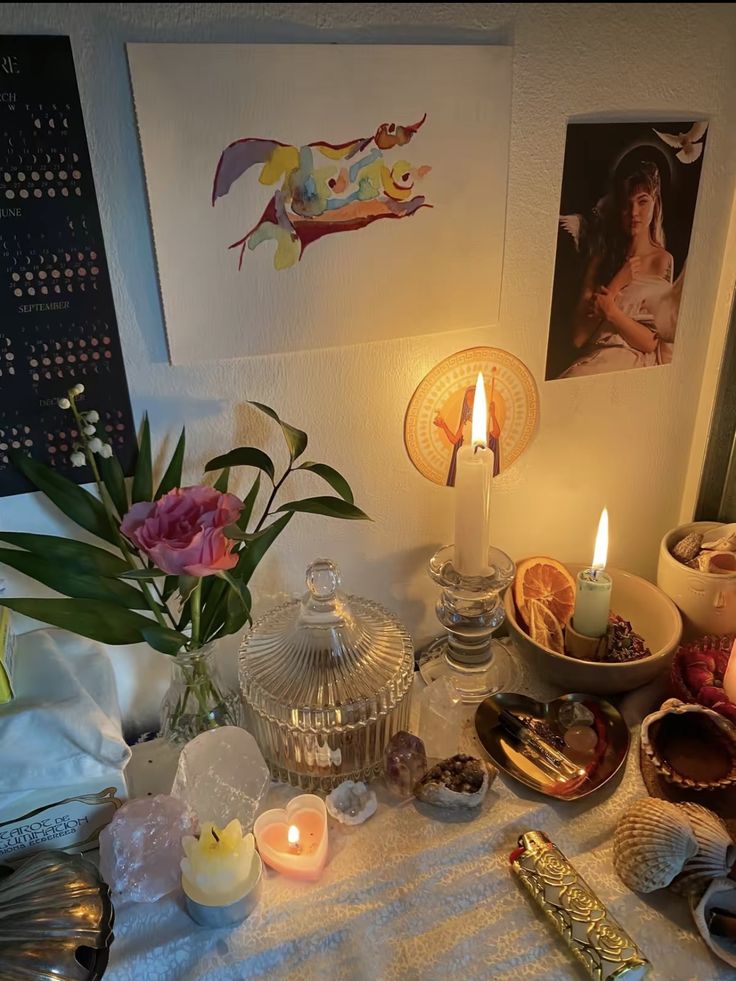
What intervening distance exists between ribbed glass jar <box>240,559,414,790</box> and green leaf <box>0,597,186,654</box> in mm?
95

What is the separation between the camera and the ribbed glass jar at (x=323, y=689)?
753mm

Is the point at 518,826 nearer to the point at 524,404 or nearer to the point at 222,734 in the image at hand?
the point at 222,734

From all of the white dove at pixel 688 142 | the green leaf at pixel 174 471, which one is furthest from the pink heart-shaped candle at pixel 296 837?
the white dove at pixel 688 142

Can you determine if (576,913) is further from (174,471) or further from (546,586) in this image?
(174,471)

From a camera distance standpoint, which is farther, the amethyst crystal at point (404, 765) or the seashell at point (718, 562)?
the seashell at point (718, 562)

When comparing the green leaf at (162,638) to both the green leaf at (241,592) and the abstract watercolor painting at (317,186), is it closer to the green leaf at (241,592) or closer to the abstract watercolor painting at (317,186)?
the green leaf at (241,592)

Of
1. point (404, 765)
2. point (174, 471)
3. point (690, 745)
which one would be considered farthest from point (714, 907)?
point (174, 471)

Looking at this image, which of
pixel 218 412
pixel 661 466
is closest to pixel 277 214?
pixel 218 412

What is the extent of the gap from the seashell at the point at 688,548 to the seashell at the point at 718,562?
1 centimetres

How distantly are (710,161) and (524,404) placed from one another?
0.33 metres

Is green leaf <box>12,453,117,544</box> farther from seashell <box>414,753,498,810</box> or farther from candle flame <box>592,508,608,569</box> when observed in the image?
candle flame <box>592,508,608,569</box>

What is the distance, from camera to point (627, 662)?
81 cm

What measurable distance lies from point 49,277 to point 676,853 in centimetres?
73

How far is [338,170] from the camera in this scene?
0.69m
